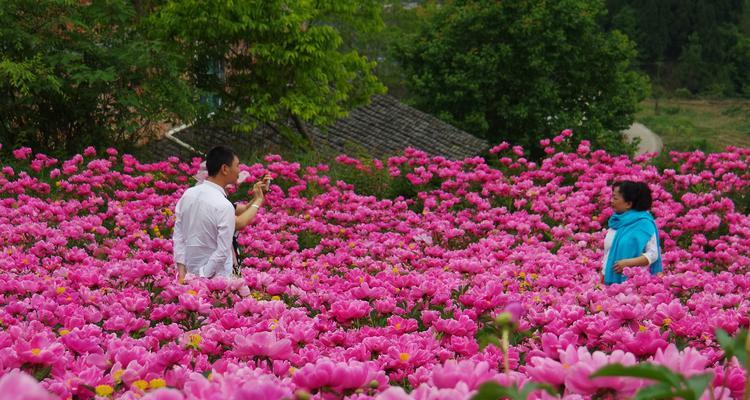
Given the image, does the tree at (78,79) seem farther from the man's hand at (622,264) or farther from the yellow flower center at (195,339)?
the yellow flower center at (195,339)

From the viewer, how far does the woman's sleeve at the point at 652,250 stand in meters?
6.27

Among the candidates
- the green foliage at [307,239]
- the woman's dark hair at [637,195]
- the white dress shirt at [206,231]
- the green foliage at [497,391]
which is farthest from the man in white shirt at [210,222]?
the green foliage at [497,391]

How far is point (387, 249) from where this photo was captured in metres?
7.12

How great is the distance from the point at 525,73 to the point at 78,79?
21166mm

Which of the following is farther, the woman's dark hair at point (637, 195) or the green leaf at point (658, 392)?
the woman's dark hair at point (637, 195)

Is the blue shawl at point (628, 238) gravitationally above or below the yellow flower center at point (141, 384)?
below

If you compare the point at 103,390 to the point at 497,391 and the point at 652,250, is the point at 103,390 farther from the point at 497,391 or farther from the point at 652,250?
the point at 652,250

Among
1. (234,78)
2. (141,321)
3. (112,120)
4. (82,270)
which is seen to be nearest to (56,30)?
(112,120)

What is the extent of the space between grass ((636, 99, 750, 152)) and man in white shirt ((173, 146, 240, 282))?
48.4 meters

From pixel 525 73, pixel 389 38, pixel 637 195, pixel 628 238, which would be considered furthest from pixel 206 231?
pixel 389 38

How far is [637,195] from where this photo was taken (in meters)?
6.38

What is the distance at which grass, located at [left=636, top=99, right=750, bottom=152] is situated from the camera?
176 ft

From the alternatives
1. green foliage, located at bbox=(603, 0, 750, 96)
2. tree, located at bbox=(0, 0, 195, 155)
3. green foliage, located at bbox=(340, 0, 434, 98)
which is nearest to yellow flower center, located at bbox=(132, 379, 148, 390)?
tree, located at bbox=(0, 0, 195, 155)

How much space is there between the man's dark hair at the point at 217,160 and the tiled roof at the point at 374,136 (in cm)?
1192
